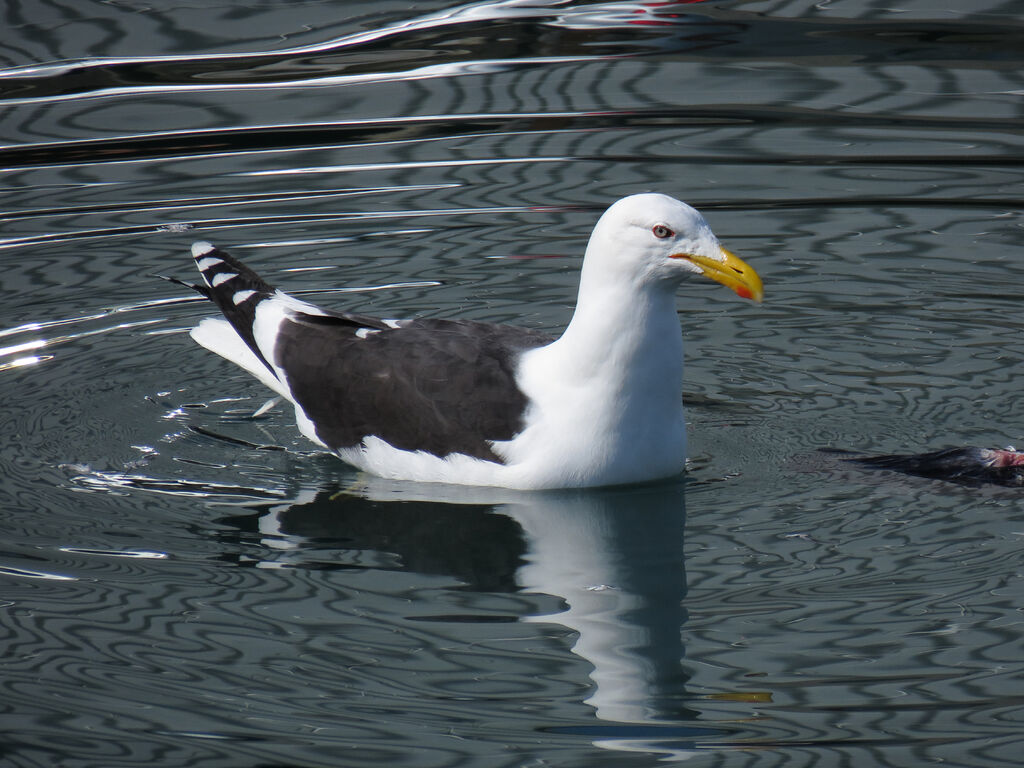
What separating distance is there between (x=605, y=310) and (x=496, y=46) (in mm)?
6239

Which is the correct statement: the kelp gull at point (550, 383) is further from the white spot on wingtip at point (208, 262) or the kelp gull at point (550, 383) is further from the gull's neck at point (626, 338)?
the white spot on wingtip at point (208, 262)

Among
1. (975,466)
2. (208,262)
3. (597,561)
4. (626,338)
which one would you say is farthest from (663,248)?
(208,262)

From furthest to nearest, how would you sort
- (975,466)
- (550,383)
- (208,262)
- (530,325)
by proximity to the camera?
(530,325), (208,262), (550,383), (975,466)

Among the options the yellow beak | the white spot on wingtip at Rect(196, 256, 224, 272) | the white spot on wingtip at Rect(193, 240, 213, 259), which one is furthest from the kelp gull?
the white spot on wingtip at Rect(193, 240, 213, 259)

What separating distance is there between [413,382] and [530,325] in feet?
5.34

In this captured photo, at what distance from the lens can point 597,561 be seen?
5797mm

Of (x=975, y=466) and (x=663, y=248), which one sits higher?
(x=663, y=248)

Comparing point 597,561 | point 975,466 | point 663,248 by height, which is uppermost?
point 663,248

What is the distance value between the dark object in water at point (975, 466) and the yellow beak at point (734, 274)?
99 cm

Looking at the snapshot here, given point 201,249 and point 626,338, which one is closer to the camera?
point 626,338

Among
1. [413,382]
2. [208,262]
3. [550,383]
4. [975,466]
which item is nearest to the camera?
[975,466]

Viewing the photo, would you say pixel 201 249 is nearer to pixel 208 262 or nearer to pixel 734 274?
pixel 208 262

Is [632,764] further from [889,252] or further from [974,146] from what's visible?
[974,146]

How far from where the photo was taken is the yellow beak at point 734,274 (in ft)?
19.0
